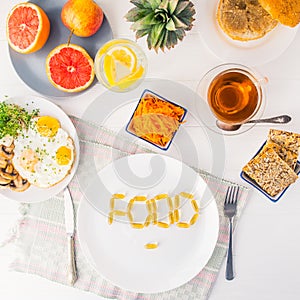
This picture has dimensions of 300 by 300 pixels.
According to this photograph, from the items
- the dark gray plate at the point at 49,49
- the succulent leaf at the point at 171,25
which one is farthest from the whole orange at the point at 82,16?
the succulent leaf at the point at 171,25

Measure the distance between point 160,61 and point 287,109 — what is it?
1.21ft

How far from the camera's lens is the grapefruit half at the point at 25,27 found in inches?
45.5

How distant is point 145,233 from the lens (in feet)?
4.13

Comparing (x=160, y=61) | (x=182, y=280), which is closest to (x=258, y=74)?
(x=160, y=61)

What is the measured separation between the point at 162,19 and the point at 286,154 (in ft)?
1.57

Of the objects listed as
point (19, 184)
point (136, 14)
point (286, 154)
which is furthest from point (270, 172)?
point (19, 184)

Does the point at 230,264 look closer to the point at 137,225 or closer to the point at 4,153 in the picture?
the point at 137,225

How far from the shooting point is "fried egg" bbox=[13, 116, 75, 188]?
121 centimetres

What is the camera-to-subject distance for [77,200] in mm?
1264

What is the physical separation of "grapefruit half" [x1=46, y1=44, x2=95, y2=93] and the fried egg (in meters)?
0.10

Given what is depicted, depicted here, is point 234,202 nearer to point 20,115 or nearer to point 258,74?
point 258,74

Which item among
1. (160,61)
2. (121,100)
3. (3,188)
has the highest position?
(160,61)

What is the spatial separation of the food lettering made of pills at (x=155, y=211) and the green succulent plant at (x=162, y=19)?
1.30ft

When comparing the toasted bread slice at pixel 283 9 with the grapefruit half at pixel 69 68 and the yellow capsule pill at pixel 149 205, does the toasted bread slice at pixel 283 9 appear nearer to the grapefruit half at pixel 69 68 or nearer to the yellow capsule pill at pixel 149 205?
the grapefruit half at pixel 69 68
